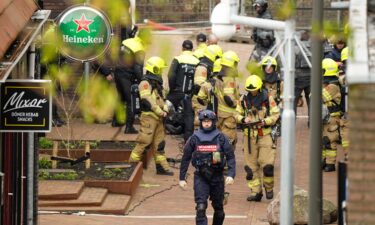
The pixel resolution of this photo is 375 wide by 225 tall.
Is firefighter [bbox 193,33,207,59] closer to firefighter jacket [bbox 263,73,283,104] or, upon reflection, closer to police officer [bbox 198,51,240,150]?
firefighter jacket [bbox 263,73,283,104]

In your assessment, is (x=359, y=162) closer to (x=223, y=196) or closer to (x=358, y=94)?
(x=358, y=94)

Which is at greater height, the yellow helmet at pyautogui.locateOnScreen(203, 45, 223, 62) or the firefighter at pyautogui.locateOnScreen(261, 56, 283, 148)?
the yellow helmet at pyautogui.locateOnScreen(203, 45, 223, 62)

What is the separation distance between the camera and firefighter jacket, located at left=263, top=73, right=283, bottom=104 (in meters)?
21.8

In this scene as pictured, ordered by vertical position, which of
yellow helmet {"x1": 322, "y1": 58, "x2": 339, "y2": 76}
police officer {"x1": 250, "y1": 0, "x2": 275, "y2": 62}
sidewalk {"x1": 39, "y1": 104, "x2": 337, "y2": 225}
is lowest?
sidewalk {"x1": 39, "y1": 104, "x2": 337, "y2": 225}

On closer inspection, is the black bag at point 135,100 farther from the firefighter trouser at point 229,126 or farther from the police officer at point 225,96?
the firefighter trouser at point 229,126

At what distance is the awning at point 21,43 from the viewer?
522 inches

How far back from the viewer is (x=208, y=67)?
77.3ft

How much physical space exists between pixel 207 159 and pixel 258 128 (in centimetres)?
284

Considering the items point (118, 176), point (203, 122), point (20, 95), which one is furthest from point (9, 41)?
point (118, 176)

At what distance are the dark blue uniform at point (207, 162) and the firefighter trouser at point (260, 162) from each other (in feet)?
8.19

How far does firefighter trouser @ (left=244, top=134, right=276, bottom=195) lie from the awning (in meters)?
4.85

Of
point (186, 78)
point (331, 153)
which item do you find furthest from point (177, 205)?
point (186, 78)

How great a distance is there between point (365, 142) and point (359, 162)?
148 millimetres

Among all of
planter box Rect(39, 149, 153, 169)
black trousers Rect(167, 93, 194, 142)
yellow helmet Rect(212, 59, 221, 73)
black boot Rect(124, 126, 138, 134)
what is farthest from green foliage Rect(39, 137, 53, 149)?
yellow helmet Rect(212, 59, 221, 73)
